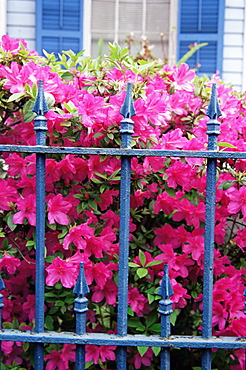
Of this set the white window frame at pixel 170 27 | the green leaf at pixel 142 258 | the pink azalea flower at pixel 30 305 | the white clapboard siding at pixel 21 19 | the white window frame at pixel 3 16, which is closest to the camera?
the green leaf at pixel 142 258

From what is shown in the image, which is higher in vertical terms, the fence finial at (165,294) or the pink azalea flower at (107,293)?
the fence finial at (165,294)

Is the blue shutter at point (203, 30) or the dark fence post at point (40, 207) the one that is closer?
the dark fence post at point (40, 207)

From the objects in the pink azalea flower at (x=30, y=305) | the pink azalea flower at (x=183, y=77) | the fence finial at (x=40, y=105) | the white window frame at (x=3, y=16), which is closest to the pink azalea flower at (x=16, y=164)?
the fence finial at (x=40, y=105)

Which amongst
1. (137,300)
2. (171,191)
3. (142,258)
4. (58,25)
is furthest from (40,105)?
(58,25)

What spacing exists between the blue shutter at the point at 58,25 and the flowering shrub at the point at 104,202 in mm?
3108

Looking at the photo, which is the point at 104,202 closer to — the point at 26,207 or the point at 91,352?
the point at 26,207

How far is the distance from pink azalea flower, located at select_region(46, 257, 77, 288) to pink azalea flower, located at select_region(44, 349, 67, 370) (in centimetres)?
35

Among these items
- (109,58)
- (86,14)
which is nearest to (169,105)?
(109,58)

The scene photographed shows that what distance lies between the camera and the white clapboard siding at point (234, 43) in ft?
15.2

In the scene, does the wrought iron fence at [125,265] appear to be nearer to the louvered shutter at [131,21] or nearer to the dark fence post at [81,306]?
the dark fence post at [81,306]

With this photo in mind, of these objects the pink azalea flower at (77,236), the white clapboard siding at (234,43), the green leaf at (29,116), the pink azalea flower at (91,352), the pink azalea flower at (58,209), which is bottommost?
the pink azalea flower at (91,352)

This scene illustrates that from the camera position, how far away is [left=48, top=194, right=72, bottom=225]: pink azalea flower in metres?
1.42

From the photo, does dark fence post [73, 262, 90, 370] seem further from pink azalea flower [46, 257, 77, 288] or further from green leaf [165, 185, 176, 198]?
green leaf [165, 185, 176, 198]

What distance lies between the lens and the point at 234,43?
468cm
